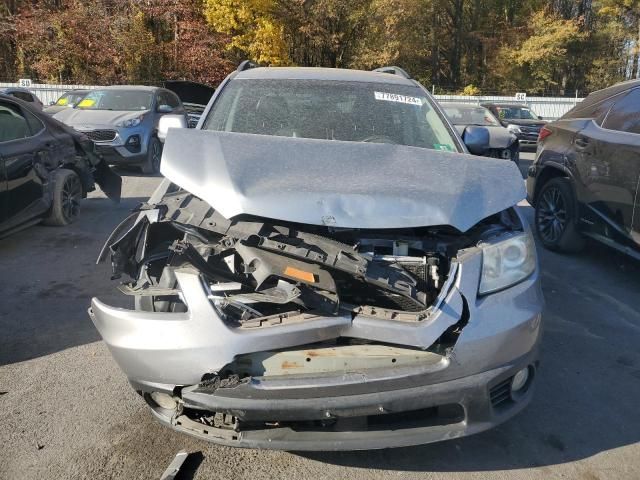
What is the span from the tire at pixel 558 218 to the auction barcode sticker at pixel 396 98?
2.58m

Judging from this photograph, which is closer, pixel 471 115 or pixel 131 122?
pixel 131 122

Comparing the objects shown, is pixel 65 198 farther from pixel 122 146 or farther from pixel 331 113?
pixel 331 113

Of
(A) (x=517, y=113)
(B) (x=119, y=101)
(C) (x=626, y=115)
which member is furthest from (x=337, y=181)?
(A) (x=517, y=113)

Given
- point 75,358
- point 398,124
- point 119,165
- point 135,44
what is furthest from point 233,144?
point 135,44

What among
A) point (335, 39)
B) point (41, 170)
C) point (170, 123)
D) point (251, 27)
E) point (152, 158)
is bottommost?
point (152, 158)

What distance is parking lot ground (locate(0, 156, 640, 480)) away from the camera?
2750 millimetres

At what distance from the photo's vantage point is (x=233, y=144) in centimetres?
335

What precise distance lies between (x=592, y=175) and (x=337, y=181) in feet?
12.2

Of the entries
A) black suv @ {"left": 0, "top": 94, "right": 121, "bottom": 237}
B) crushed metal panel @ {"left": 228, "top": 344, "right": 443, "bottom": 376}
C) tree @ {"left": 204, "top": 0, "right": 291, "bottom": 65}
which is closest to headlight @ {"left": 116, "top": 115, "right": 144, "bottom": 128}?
black suv @ {"left": 0, "top": 94, "right": 121, "bottom": 237}

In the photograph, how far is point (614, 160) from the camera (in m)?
5.30

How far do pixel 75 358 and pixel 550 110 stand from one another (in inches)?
1098

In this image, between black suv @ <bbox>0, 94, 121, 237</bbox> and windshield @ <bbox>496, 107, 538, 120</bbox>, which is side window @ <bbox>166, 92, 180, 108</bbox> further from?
windshield @ <bbox>496, 107, 538, 120</bbox>

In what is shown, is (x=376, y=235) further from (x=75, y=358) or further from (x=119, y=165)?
(x=119, y=165)

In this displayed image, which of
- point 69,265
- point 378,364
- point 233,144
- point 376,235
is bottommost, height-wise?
point 69,265
